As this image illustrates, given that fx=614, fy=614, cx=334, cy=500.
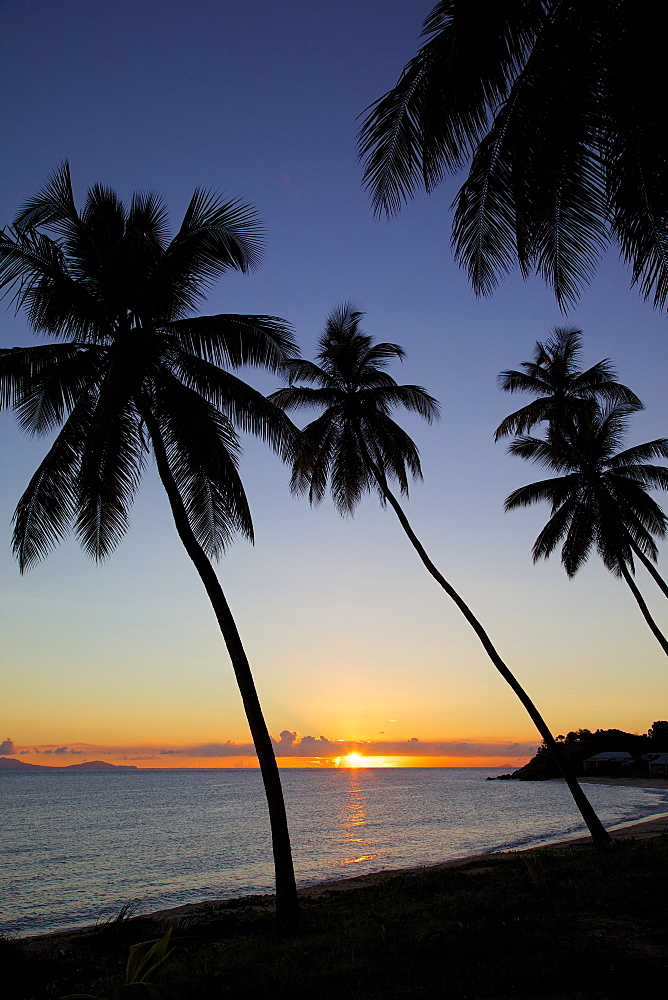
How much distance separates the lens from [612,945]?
22.1 ft

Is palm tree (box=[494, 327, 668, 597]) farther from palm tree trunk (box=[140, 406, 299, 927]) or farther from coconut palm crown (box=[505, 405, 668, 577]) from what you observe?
palm tree trunk (box=[140, 406, 299, 927])

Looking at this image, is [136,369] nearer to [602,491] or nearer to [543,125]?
[543,125]

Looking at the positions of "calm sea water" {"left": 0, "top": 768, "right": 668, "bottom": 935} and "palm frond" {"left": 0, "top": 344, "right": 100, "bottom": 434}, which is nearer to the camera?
"palm frond" {"left": 0, "top": 344, "right": 100, "bottom": 434}

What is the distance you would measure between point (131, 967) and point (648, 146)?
893 cm

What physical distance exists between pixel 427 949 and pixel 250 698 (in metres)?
4.54

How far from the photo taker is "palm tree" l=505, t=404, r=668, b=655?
69.8ft

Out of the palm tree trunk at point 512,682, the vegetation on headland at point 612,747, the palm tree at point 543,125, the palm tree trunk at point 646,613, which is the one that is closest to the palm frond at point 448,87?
the palm tree at point 543,125

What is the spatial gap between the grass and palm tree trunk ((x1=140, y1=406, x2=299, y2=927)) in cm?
59

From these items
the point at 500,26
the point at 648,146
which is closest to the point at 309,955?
the point at 648,146

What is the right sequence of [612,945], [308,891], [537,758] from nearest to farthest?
[612,945] < [308,891] < [537,758]

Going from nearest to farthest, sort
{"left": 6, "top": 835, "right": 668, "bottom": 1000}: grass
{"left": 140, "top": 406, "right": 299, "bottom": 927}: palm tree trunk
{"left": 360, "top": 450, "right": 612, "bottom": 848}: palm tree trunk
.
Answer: {"left": 6, "top": 835, "right": 668, "bottom": 1000}: grass → {"left": 140, "top": 406, "right": 299, "bottom": 927}: palm tree trunk → {"left": 360, "top": 450, "right": 612, "bottom": 848}: palm tree trunk

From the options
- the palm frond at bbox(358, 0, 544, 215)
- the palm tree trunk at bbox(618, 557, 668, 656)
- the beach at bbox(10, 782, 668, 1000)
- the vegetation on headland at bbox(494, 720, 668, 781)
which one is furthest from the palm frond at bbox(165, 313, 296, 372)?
the vegetation on headland at bbox(494, 720, 668, 781)

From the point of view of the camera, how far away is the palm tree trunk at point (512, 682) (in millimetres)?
15746

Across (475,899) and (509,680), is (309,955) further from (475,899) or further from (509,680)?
(509,680)
